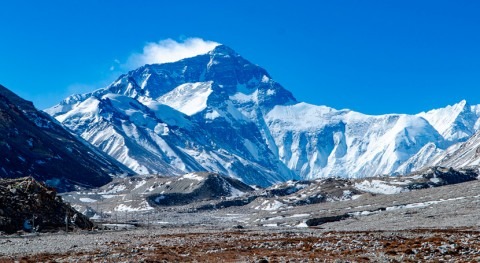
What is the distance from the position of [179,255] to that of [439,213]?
9203 cm

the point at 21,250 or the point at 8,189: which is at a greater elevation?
the point at 8,189

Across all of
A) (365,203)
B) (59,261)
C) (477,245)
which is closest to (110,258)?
(59,261)

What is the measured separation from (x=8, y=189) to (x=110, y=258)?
6634 cm

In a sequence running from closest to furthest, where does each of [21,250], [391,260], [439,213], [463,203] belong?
[391,260] → [21,250] → [439,213] → [463,203]

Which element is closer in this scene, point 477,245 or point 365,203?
point 477,245

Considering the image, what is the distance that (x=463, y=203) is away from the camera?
134625 mm

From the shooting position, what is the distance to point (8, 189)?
332 feet

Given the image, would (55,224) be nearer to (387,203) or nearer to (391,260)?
(391,260)

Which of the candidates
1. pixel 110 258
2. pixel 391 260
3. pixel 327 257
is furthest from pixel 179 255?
pixel 391 260

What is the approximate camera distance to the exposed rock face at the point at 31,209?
306ft

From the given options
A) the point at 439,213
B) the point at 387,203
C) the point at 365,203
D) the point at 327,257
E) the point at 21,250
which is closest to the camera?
the point at 327,257

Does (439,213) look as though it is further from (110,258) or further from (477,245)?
(110,258)

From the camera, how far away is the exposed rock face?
3676 inches

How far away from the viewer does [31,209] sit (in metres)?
99.6
